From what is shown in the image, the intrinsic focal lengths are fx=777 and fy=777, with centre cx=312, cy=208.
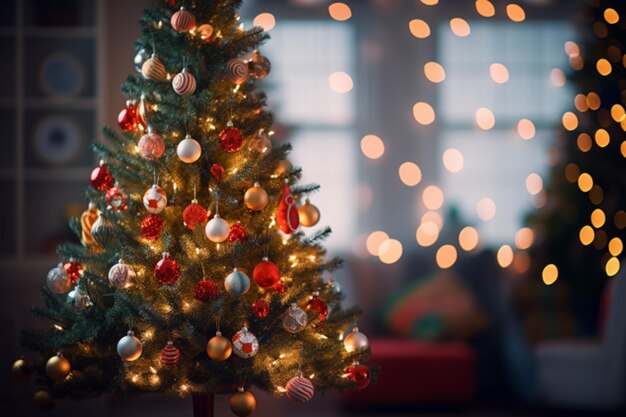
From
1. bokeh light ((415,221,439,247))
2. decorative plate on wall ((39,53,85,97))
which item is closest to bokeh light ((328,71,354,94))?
bokeh light ((415,221,439,247))

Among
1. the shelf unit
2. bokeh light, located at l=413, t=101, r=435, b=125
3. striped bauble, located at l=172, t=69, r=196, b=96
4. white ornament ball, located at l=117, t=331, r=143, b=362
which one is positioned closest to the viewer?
white ornament ball, located at l=117, t=331, r=143, b=362

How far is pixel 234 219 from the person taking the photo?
6.75 ft

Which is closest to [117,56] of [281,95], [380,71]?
[281,95]

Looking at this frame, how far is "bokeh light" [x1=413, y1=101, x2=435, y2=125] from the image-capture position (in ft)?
16.6

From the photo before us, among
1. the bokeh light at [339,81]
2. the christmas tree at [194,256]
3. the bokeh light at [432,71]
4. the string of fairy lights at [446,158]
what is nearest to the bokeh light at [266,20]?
the string of fairy lights at [446,158]

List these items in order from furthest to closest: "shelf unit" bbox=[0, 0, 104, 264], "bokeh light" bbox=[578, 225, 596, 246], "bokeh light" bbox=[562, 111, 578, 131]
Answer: "bokeh light" bbox=[562, 111, 578, 131] < "bokeh light" bbox=[578, 225, 596, 246] < "shelf unit" bbox=[0, 0, 104, 264]

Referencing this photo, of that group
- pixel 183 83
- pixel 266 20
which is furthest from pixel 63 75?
pixel 183 83

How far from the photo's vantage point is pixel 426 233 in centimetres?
494

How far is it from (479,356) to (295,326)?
2.51 m

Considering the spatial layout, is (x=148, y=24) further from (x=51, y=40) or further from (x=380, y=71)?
(x=380, y=71)

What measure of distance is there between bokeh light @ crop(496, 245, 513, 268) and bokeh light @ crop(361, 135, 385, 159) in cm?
98

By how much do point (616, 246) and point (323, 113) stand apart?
196 centimetres

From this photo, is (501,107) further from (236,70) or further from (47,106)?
(236,70)

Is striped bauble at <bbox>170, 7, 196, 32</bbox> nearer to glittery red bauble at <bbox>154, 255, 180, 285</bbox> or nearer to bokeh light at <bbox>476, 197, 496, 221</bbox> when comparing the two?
glittery red bauble at <bbox>154, 255, 180, 285</bbox>
